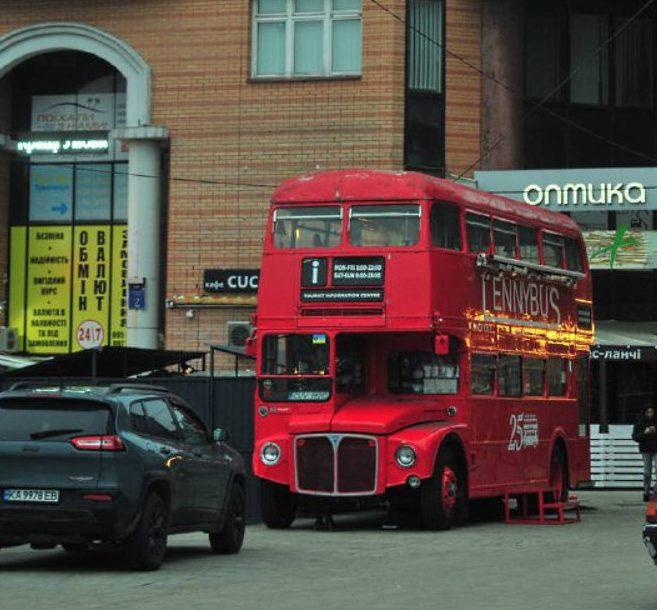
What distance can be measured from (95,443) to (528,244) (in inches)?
462

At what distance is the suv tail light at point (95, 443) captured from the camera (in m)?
14.6

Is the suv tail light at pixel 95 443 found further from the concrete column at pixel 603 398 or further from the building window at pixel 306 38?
the building window at pixel 306 38

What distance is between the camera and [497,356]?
23797 mm

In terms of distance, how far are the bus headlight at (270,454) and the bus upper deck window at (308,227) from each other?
102 inches

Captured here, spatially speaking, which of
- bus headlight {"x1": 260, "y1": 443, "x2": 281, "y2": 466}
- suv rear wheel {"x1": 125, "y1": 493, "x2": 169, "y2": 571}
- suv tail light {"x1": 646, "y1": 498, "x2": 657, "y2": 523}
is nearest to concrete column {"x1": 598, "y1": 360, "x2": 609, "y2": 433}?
bus headlight {"x1": 260, "y1": 443, "x2": 281, "y2": 466}

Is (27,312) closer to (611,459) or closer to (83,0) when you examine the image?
(83,0)

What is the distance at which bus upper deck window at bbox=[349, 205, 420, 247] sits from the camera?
72.2 feet

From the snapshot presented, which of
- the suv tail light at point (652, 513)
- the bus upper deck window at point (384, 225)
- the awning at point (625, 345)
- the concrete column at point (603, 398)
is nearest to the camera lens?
the suv tail light at point (652, 513)

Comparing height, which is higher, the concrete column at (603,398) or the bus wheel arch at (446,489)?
the concrete column at (603,398)

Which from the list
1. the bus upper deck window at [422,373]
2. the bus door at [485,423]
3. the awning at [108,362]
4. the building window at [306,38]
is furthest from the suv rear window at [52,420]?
the building window at [306,38]

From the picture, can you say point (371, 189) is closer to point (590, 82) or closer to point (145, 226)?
point (145, 226)

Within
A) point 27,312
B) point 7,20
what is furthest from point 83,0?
point 27,312

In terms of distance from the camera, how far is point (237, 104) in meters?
37.5

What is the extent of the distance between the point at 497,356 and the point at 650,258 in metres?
13.7
